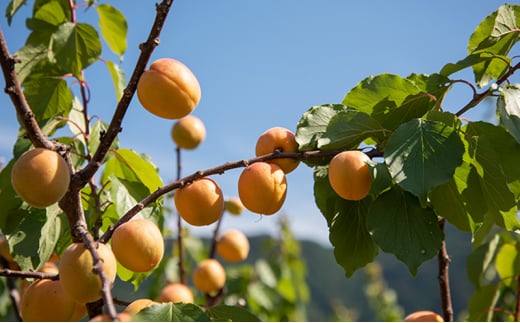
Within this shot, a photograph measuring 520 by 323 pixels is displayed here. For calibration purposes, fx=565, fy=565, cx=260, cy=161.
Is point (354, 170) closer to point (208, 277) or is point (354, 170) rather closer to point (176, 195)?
point (176, 195)

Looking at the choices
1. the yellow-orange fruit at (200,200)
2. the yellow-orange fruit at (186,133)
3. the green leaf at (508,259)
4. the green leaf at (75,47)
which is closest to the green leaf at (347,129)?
the yellow-orange fruit at (200,200)

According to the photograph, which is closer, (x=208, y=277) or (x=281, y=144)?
(x=281, y=144)

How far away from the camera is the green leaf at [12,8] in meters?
1.64

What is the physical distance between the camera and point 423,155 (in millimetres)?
982

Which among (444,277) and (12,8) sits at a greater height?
(12,8)

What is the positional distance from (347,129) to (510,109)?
0.30 m

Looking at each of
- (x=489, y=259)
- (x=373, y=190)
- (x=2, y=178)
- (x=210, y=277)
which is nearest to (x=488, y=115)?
(x=489, y=259)

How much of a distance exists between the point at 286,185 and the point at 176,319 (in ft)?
1.16

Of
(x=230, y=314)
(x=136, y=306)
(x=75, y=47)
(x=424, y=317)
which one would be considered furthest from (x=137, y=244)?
(x=75, y=47)

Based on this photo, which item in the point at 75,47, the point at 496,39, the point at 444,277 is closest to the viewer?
the point at 496,39

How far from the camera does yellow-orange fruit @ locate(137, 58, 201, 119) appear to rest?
0.99 meters

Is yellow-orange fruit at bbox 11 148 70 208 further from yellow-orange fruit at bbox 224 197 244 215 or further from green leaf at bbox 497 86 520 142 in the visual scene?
yellow-orange fruit at bbox 224 197 244 215

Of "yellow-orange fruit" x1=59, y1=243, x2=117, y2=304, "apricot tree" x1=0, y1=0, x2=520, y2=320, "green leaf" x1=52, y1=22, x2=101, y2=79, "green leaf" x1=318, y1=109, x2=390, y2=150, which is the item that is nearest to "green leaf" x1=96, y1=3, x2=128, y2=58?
"green leaf" x1=52, y1=22, x2=101, y2=79

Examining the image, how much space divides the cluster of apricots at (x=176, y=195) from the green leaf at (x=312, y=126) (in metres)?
0.04
